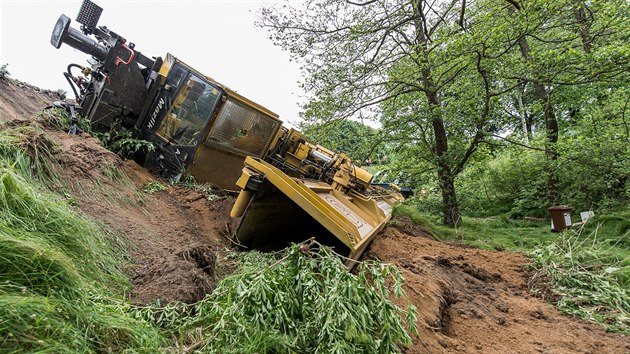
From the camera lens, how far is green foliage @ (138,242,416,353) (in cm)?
146

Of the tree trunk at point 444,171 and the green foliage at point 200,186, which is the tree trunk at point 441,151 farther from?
the green foliage at point 200,186

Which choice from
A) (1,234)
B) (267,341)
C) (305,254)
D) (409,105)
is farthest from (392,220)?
(1,234)

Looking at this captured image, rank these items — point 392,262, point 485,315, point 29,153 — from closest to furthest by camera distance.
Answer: point 485,315, point 29,153, point 392,262

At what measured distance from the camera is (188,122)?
495 centimetres

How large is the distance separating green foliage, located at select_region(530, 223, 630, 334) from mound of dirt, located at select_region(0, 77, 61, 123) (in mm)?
9223

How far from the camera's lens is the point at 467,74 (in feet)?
23.0

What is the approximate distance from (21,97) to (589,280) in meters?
12.4

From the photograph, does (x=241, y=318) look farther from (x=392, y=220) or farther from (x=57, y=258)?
(x=392, y=220)


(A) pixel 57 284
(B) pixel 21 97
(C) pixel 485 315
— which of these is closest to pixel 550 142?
(C) pixel 485 315

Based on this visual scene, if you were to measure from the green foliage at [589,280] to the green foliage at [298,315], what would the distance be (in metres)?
2.18

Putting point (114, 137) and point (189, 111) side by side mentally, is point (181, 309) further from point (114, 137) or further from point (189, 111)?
point (114, 137)

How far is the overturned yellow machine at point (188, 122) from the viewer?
4.67 m

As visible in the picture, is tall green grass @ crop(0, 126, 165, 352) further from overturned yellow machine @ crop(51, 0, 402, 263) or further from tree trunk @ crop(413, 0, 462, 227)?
tree trunk @ crop(413, 0, 462, 227)

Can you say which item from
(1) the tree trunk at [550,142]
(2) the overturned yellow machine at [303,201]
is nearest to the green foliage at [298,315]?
(2) the overturned yellow machine at [303,201]
